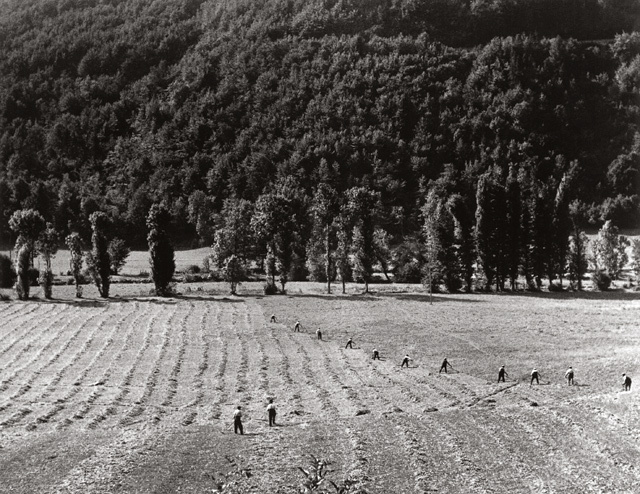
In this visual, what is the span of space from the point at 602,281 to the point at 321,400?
7133 centimetres

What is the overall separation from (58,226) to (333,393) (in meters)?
160

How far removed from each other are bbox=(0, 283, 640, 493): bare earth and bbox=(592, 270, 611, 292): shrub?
89.8ft

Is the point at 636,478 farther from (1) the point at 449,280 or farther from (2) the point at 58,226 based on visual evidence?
(2) the point at 58,226

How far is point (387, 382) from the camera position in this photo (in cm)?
4922

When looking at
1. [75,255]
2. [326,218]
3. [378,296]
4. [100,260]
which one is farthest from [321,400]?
[75,255]

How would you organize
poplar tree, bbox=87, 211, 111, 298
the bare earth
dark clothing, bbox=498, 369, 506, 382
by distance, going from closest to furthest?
the bare earth
dark clothing, bbox=498, 369, 506, 382
poplar tree, bbox=87, 211, 111, 298

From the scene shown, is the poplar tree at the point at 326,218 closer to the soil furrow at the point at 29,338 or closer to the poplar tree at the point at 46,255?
the soil furrow at the point at 29,338

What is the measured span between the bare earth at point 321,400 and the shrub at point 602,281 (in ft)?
89.8

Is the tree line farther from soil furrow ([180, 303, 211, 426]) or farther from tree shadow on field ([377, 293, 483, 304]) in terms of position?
soil furrow ([180, 303, 211, 426])

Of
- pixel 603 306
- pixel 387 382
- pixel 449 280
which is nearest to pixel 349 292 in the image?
pixel 449 280

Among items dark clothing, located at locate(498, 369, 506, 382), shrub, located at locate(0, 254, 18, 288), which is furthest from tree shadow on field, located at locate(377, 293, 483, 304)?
shrub, located at locate(0, 254, 18, 288)

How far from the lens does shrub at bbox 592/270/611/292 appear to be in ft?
335

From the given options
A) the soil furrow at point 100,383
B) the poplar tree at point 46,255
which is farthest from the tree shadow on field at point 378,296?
the soil furrow at point 100,383

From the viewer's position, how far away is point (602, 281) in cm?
10212
